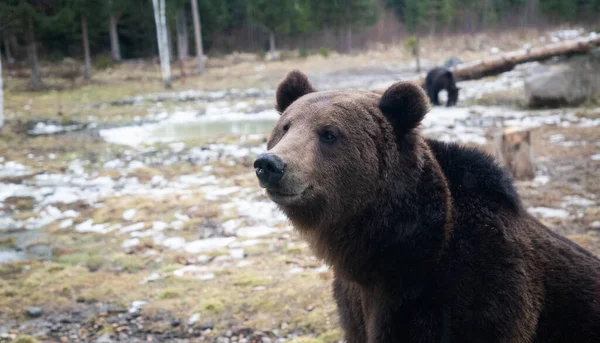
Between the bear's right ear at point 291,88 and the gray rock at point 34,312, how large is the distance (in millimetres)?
3077

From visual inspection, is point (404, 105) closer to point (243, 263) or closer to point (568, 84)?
point (243, 263)

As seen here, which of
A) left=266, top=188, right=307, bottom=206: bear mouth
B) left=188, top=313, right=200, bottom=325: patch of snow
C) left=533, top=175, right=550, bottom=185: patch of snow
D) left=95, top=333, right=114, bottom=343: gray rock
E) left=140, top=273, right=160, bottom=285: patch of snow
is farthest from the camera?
left=533, top=175, right=550, bottom=185: patch of snow

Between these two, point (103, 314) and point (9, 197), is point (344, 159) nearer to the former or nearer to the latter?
point (103, 314)

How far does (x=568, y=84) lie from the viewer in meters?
13.6

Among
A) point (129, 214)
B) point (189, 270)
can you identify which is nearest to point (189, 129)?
point (129, 214)

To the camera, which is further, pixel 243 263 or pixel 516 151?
pixel 516 151

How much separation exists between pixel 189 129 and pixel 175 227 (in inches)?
319

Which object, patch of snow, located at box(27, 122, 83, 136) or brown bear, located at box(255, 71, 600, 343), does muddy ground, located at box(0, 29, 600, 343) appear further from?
brown bear, located at box(255, 71, 600, 343)

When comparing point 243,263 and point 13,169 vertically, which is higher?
point 13,169

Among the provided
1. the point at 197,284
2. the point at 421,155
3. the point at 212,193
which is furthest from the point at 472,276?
the point at 212,193

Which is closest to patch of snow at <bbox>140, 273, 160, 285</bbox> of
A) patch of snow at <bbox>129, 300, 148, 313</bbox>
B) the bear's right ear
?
patch of snow at <bbox>129, 300, 148, 313</bbox>

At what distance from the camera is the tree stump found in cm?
757

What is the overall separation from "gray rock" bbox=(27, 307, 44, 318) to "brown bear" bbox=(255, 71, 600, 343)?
3.16 meters

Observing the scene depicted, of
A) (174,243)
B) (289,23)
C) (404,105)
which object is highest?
(289,23)
